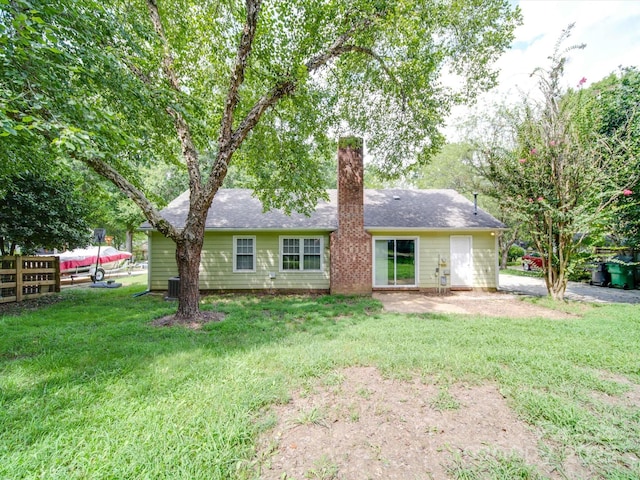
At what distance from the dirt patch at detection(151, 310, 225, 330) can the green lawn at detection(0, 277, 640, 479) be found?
0.30m

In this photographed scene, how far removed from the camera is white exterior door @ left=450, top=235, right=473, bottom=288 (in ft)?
36.6

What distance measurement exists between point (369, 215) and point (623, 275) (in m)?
10.4

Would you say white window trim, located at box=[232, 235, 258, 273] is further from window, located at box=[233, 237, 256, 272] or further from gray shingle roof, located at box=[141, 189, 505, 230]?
gray shingle roof, located at box=[141, 189, 505, 230]

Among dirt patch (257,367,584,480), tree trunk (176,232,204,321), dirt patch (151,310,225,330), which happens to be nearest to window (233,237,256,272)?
dirt patch (151,310,225,330)

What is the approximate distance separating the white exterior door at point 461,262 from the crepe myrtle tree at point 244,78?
13.0ft

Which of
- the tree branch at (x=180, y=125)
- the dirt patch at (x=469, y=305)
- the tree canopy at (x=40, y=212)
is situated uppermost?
the tree branch at (x=180, y=125)

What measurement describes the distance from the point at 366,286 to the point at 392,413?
7.43m

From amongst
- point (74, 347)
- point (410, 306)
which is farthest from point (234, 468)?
point (410, 306)

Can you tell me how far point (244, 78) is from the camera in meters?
7.02

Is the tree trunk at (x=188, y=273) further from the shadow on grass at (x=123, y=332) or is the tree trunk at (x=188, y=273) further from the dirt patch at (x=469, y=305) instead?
the dirt patch at (x=469, y=305)

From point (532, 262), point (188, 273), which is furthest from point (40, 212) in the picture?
point (532, 262)

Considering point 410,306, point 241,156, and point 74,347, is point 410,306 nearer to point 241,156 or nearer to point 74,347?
point 241,156

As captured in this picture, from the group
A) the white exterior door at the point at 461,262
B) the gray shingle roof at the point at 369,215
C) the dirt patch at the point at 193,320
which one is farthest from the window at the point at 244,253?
the white exterior door at the point at 461,262

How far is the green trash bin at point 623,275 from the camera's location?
1156cm
